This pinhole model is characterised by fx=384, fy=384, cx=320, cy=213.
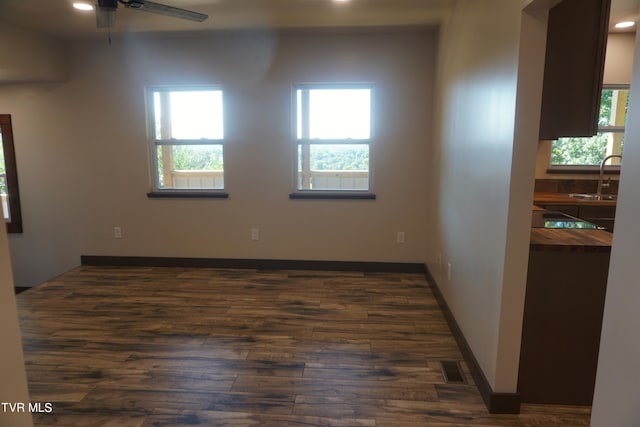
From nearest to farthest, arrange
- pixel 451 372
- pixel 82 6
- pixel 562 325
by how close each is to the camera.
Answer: pixel 562 325 → pixel 451 372 → pixel 82 6

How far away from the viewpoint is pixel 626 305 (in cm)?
100

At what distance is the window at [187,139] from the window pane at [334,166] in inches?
36.4

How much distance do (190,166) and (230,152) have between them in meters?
0.53

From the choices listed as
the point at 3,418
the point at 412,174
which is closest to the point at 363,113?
the point at 412,174

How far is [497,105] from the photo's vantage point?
6.45 feet

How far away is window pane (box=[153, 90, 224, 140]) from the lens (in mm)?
4145

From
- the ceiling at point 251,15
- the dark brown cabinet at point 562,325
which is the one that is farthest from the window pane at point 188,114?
the dark brown cabinet at point 562,325

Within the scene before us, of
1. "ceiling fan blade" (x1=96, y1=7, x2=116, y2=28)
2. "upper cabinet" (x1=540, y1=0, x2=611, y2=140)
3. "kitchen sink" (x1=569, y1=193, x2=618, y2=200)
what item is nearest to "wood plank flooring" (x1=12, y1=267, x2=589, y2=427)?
"upper cabinet" (x1=540, y1=0, x2=611, y2=140)

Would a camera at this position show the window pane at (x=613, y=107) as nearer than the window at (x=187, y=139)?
Yes

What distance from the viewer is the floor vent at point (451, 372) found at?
87.2 inches

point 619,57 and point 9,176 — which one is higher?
point 619,57

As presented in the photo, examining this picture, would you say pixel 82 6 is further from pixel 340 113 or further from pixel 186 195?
pixel 340 113

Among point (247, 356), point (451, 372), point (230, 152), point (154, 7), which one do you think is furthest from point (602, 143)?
point (154, 7)

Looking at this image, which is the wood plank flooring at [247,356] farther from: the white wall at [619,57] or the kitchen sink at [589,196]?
the white wall at [619,57]
